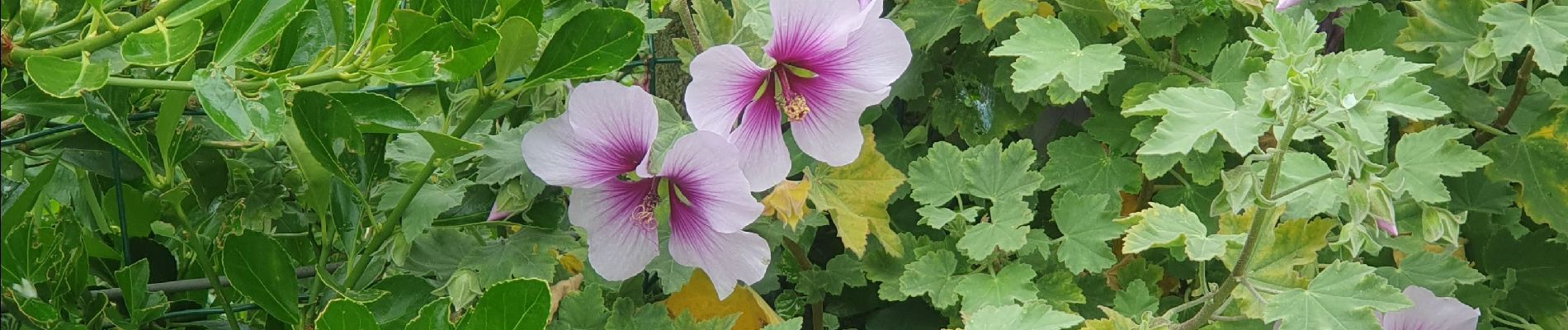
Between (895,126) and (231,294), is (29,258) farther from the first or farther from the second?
(895,126)

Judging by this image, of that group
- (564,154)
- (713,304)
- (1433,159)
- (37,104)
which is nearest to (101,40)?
(37,104)

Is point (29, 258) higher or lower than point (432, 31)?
lower

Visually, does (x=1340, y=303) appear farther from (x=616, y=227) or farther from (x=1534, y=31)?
(x=616, y=227)

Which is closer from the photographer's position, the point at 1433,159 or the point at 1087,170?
the point at 1433,159

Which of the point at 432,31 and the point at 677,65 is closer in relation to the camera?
the point at 432,31

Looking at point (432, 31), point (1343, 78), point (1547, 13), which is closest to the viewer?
point (432, 31)

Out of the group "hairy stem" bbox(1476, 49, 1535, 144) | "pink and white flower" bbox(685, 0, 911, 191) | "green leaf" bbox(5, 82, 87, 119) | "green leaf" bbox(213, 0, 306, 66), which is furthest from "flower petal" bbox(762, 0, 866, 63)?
"hairy stem" bbox(1476, 49, 1535, 144)

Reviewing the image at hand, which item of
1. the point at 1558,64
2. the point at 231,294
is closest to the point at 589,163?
the point at 231,294
